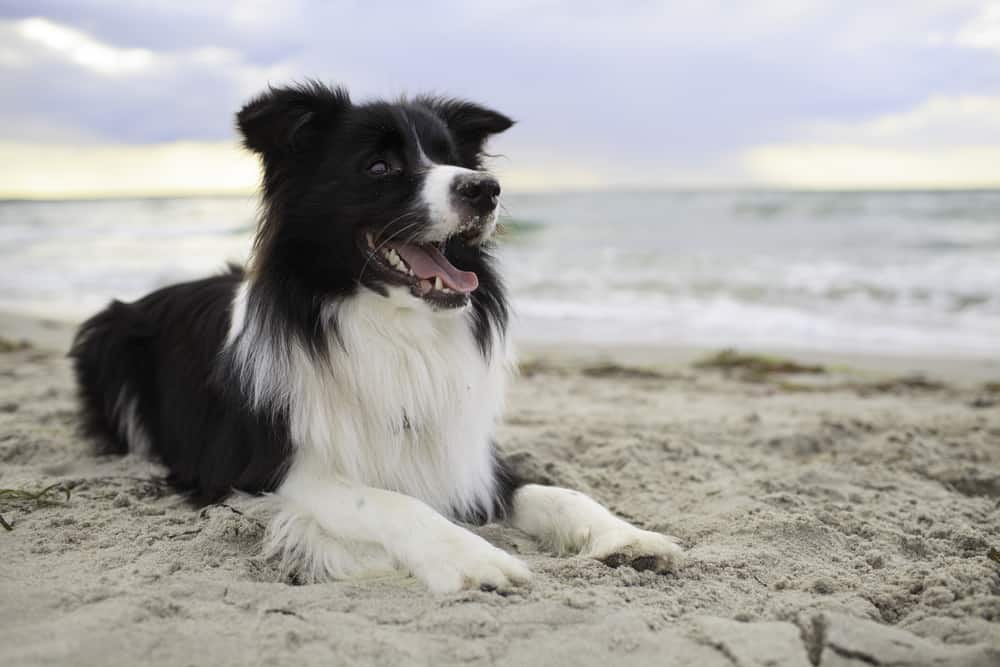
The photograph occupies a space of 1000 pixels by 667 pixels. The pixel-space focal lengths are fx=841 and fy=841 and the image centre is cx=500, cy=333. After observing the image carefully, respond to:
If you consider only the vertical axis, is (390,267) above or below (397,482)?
above

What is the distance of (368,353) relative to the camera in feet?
9.78

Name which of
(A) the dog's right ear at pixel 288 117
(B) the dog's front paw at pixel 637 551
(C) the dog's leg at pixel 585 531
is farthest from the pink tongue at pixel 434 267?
(B) the dog's front paw at pixel 637 551

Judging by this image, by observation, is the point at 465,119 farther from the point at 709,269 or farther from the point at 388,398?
the point at 709,269

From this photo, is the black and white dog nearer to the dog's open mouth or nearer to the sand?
the dog's open mouth

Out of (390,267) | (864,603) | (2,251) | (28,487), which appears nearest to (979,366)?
(864,603)

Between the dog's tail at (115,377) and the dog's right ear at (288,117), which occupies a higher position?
the dog's right ear at (288,117)

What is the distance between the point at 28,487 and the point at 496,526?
6.21 feet

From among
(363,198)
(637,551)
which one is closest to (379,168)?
(363,198)

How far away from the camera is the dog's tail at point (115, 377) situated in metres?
4.11

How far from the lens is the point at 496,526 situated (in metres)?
3.22

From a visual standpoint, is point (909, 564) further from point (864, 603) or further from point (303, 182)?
point (303, 182)

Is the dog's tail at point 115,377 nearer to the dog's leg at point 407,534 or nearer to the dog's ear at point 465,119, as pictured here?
the dog's leg at point 407,534

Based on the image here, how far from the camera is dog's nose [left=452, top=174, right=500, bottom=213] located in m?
2.84

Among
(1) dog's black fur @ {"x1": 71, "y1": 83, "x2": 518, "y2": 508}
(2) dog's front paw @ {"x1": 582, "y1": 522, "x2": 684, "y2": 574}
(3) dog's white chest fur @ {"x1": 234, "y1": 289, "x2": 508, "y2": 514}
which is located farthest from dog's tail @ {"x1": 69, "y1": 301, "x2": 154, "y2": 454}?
(2) dog's front paw @ {"x1": 582, "y1": 522, "x2": 684, "y2": 574}
